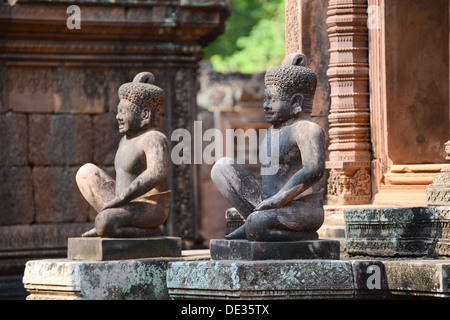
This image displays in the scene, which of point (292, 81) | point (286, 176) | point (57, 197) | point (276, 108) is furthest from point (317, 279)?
point (57, 197)

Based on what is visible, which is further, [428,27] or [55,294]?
[428,27]

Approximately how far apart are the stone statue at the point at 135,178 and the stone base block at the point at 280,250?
927 millimetres

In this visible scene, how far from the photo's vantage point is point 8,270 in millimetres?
10453

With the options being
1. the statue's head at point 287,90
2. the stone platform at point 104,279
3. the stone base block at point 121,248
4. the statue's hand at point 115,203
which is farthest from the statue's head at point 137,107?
the statue's head at point 287,90

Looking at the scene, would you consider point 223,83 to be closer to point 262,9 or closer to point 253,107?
point 253,107

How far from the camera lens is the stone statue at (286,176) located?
19.7 feet

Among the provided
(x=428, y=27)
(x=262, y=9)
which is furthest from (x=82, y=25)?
(x=262, y=9)

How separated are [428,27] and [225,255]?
333 centimetres

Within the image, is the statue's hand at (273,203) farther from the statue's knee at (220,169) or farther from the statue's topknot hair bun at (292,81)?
the statue's topknot hair bun at (292,81)

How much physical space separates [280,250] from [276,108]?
0.94 meters

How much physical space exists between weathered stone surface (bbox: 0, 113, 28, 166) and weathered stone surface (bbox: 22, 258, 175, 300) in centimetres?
421

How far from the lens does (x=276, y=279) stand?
18.6ft

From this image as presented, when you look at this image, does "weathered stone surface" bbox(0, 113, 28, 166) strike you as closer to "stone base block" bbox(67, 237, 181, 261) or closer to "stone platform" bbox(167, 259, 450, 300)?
"stone base block" bbox(67, 237, 181, 261)

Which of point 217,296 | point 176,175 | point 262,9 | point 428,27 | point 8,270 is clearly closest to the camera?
point 217,296
